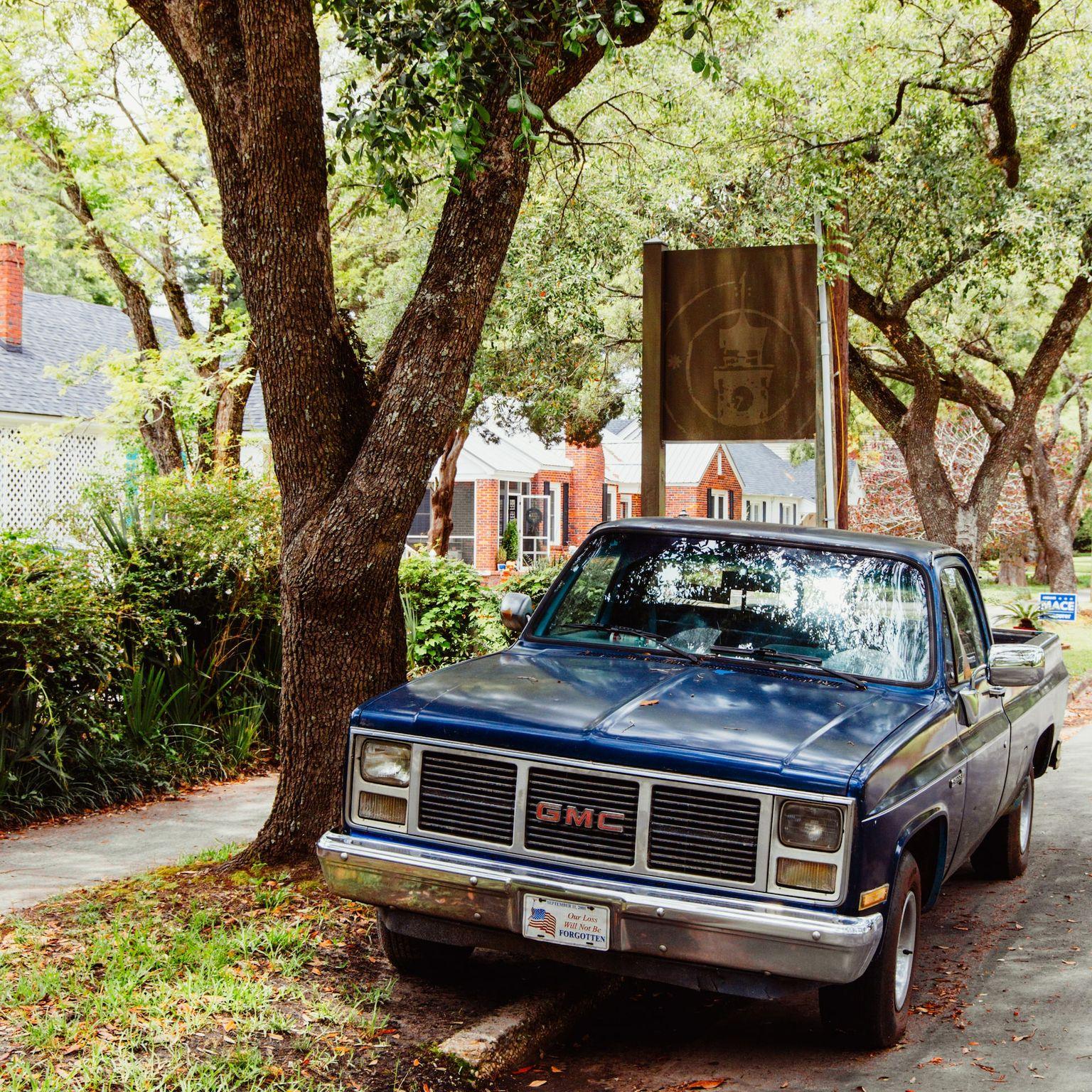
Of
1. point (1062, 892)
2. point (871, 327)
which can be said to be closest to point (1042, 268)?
point (871, 327)

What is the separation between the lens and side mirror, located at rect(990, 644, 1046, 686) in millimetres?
5805

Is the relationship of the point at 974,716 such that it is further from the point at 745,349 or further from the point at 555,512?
the point at 555,512

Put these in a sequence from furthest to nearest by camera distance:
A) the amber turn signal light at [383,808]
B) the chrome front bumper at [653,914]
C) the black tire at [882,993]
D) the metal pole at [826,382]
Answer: the metal pole at [826,382], the amber turn signal light at [383,808], the black tire at [882,993], the chrome front bumper at [653,914]

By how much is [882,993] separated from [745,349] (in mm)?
6119

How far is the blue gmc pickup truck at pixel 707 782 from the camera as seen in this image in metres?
4.16

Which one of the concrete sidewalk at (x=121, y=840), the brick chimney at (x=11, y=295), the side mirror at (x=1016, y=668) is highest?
the brick chimney at (x=11, y=295)

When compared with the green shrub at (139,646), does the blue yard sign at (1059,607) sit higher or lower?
lower

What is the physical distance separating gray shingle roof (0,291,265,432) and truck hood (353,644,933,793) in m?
16.1

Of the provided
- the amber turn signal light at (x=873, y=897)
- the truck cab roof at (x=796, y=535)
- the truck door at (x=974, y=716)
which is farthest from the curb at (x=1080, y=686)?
the amber turn signal light at (x=873, y=897)

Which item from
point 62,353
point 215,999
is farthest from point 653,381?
point 62,353

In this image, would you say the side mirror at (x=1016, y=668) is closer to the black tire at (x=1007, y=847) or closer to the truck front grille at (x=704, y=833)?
the black tire at (x=1007, y=847)

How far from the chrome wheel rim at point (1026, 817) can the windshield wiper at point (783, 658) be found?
2925 millimetres

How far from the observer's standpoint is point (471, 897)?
4438 mm

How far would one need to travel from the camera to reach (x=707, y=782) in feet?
13.9
